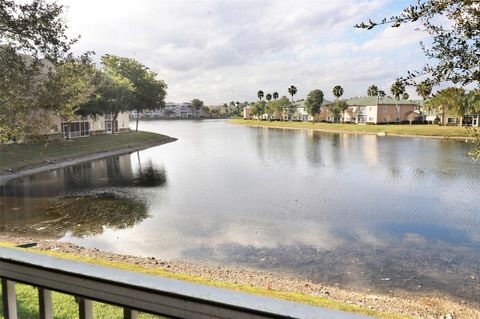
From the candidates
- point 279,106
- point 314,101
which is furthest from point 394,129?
point 279,106

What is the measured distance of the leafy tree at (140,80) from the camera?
241 feet

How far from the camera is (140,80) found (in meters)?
73.9

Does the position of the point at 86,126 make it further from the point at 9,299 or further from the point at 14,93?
the point at 9,299

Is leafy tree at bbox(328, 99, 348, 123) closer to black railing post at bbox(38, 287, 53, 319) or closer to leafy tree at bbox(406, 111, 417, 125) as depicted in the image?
leafy tree at bbox(406, 111, 417, 125)

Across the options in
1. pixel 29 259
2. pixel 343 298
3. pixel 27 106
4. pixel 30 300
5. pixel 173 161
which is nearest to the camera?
pixel 29 259

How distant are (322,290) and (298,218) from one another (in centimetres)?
930

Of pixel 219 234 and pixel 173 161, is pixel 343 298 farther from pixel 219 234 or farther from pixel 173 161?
pixel 173 161

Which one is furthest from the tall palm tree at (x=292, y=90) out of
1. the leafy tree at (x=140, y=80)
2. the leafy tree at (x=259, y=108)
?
the leafy tree at (x=140, y=80)

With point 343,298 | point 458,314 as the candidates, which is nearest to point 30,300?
point 343,298

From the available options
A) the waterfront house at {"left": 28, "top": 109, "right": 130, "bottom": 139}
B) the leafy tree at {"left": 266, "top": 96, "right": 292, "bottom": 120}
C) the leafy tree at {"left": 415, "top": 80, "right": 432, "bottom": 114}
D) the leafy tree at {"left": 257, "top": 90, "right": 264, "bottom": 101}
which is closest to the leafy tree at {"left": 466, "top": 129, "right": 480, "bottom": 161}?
the leafy tree at {"left": 415, "top": 80, "right": 432, "bottom": 114}

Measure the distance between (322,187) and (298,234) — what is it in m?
11.7

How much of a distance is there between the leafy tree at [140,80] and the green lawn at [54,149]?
34.2 feet

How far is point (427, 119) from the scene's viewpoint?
10362 cm

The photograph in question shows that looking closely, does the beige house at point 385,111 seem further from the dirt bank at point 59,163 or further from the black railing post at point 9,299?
the black railing post at point 9,299
